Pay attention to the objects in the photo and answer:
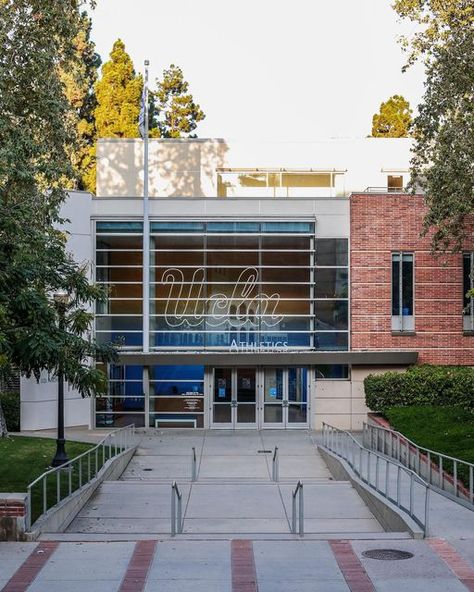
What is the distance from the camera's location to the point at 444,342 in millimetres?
33156

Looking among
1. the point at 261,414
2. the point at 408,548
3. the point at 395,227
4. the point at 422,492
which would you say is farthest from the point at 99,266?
the point at 408,548

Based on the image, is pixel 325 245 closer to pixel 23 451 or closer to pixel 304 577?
pixel 23 451

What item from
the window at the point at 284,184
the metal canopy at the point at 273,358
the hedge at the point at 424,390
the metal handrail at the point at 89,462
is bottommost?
the metal handrail at the point at 89,462

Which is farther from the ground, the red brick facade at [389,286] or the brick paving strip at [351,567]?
the red brick facade at [389,286]

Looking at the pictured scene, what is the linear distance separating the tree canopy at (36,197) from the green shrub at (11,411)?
7.87m

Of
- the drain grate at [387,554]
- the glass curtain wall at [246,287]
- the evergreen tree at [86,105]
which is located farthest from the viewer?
the evergreen tree at [86,105]

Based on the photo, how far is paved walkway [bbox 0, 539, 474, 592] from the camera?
35.6 feet

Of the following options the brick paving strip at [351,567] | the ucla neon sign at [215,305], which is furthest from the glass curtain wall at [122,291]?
the brick paving strip at [351,567]

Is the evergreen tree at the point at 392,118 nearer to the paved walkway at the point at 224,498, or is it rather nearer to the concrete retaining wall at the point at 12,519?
the paved walkway at the point at 224,498

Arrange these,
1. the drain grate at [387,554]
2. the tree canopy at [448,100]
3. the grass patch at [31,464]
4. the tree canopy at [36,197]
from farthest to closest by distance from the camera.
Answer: the tree canopy at [448,100] → the grass patch at [31,464] → the tree canopy at [36,197] → the drain grate at [387,554]

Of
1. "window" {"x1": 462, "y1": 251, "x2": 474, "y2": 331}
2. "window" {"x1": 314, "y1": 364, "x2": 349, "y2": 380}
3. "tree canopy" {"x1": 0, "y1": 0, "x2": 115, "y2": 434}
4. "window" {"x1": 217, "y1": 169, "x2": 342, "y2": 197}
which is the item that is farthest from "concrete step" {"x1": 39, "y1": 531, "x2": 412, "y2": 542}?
"window" {"x1": 217, "y1": 169, "x2": 342, "y2": 197}

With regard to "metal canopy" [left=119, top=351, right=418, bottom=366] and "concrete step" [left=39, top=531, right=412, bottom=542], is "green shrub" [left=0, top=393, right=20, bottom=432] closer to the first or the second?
"metal canopy" [left=119, top=351, right=418, bottom=366]

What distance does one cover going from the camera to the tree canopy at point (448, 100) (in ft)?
80.8

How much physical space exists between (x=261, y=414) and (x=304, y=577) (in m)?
22.8
